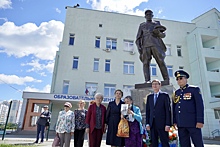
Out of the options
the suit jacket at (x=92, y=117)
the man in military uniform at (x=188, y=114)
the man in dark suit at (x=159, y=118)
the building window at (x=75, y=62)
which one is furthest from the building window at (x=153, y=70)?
the man in military uniform at (x=188, y=114)

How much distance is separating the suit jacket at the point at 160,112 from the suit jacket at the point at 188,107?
0.14m

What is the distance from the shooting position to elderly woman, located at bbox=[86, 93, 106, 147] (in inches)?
147

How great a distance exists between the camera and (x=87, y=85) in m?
18.6

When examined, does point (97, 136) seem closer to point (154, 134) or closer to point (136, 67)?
point (154, 134)

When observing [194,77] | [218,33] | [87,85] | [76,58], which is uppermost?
[218,33]

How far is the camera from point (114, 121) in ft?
11.8

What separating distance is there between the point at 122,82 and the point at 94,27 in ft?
23.6

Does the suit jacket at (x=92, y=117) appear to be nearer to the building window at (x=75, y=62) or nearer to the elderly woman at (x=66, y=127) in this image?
the elderly woman at (x=66, y=127)

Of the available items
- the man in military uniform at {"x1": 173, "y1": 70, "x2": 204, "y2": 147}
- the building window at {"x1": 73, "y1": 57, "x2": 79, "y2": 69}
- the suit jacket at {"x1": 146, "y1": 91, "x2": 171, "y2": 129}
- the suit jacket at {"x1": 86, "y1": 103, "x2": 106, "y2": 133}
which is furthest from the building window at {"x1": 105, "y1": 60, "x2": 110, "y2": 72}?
the man in military uniform at {"x1": 173, "y1": 70, "x2": 204, "y2": 147}

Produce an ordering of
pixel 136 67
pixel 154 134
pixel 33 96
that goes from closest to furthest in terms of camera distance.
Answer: pixel 154 134 < pixel 33 96 < pixel 136 67

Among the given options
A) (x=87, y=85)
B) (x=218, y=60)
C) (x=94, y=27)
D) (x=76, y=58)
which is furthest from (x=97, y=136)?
(x=218, y=60)

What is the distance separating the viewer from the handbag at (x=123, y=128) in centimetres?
330

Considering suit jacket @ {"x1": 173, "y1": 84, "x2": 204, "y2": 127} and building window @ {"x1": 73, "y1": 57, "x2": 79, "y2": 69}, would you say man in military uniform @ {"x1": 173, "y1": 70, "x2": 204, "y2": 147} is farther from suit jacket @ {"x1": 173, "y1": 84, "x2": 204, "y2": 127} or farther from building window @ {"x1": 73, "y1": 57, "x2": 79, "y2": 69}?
building window @ {"x1": 73, "y1": 57, "x2": 79, "y2": 69}

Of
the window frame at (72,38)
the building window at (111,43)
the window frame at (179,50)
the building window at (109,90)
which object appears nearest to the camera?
the building window at (109,90)
